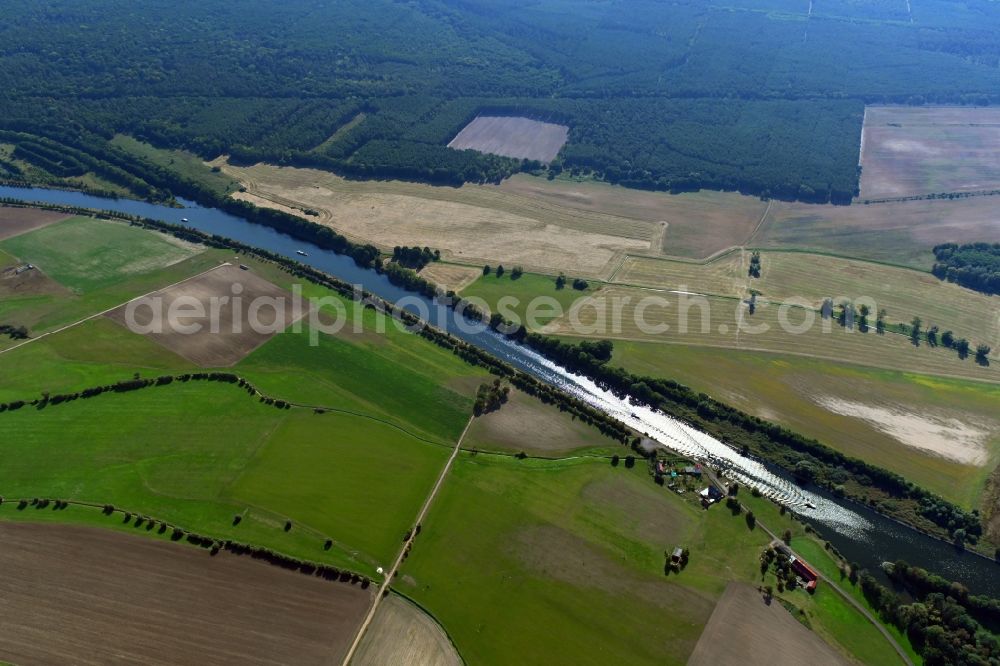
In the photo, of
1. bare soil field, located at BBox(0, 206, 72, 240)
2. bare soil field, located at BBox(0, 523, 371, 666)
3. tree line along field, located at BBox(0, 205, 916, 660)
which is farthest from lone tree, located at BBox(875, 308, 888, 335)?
bare soil field, located at BBox(0, 206, 72, 240)

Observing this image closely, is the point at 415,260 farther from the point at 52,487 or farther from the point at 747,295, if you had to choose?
the point at 52,487

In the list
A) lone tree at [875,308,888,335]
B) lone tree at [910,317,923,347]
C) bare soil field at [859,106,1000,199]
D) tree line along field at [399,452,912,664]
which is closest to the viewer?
tree line along field at [399,452,912,664]

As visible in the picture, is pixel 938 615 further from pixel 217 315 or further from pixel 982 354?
pixel 217 315

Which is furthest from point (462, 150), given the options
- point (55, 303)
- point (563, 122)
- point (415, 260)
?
point (55, 303)

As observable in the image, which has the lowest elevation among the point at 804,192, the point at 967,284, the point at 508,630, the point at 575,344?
the point at 508,630

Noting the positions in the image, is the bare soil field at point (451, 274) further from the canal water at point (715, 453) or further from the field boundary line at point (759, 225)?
the field boundary line at point (759, 225)

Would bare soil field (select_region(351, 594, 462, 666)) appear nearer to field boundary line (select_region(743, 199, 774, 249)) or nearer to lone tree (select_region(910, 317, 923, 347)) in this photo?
lone tree (select_region(910, 317, 923, 347))
